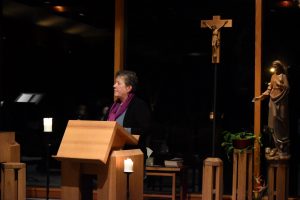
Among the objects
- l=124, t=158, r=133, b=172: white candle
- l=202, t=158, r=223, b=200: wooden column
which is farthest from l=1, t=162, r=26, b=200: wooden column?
l=202, t=158, r=223, b=200: wooden column

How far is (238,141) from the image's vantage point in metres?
6.34

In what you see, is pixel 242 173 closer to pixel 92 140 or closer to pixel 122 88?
pixel 122 88

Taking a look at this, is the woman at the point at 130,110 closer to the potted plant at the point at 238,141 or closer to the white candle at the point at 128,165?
the white candle at the point at 128,165

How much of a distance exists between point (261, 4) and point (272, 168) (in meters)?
1.77

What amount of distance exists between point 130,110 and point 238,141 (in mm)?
1715

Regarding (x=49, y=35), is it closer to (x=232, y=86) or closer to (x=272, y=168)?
(x=232, y=86)

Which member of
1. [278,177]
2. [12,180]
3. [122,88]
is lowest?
[278,177]

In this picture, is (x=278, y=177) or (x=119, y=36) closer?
(x=278, y=177)

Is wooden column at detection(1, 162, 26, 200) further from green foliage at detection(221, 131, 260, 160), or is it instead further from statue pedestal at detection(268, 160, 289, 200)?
statue pedestal at detection(268, 160, 289, 200)

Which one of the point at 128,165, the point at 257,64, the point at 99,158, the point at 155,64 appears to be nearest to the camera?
the point at 99,158

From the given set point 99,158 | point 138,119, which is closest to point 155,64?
point 138,119

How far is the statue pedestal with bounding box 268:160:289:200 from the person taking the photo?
632 centimetres

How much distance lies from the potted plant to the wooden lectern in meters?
1.93

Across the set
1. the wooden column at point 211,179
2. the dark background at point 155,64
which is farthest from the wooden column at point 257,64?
the wooden column at point 211,179
